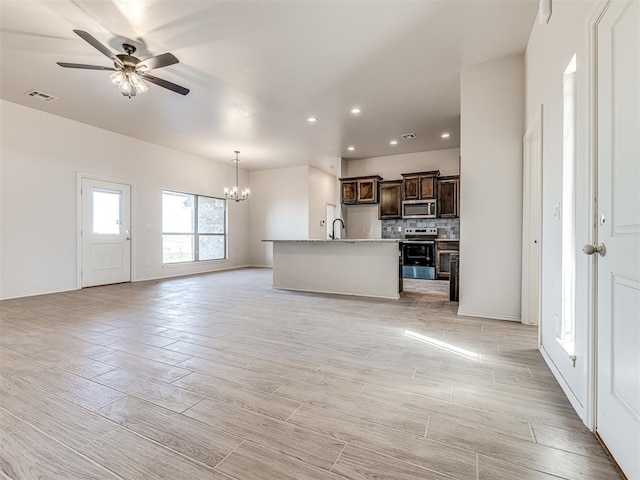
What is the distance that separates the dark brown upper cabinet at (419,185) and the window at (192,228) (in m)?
5.05

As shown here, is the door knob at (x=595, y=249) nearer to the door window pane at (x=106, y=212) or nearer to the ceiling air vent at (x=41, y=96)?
the ceiling air vent at (x=41, y=96)

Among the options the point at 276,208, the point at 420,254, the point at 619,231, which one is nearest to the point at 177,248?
the point at 276,208

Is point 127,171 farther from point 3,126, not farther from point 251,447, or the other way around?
point 251,447

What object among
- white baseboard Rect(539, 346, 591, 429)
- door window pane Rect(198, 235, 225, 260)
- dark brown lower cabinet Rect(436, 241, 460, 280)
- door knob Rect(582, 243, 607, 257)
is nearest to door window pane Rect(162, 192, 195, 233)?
door window pane Rect(198, 235, 225, 260)

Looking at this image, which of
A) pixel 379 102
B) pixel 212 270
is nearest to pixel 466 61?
pixel 379 102

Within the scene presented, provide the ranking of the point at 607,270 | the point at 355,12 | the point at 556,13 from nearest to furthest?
the point at 607,270 → the point at 556,13 → the point at 355,12

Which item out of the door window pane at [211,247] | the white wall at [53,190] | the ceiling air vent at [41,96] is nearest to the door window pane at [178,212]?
the white wall at [53,190]

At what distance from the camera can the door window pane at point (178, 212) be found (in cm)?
716

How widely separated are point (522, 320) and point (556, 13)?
9.31 feet

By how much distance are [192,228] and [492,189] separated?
6873mm

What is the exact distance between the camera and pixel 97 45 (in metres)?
2.69

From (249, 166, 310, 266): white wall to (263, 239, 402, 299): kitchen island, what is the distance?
120 inches

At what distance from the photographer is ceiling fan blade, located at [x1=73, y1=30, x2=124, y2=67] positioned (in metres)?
2.52

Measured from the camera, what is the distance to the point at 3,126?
179 inches
